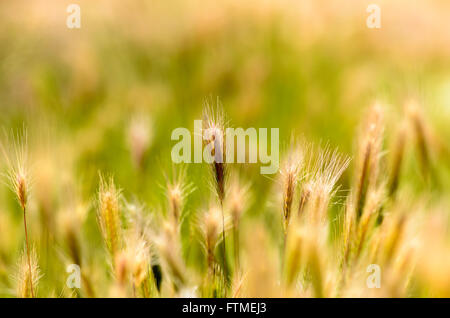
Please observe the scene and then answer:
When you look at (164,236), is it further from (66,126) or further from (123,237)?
(66,126)

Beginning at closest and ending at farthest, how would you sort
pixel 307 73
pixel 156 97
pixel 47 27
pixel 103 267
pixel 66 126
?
pixel 103 267 → pixel 66 126 → pixel 156 97 → pixel 307 73 → pixel 47 27

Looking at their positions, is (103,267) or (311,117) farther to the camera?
(311,117)

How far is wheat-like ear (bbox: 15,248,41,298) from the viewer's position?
54 cm

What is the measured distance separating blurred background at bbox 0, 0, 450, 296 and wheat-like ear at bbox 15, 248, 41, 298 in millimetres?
110

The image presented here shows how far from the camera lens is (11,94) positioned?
1472mm

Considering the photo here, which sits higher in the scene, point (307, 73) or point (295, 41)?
point (295, 41)

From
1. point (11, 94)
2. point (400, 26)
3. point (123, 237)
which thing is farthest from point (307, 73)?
point (123, 237)

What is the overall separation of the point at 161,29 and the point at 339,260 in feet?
4.22
